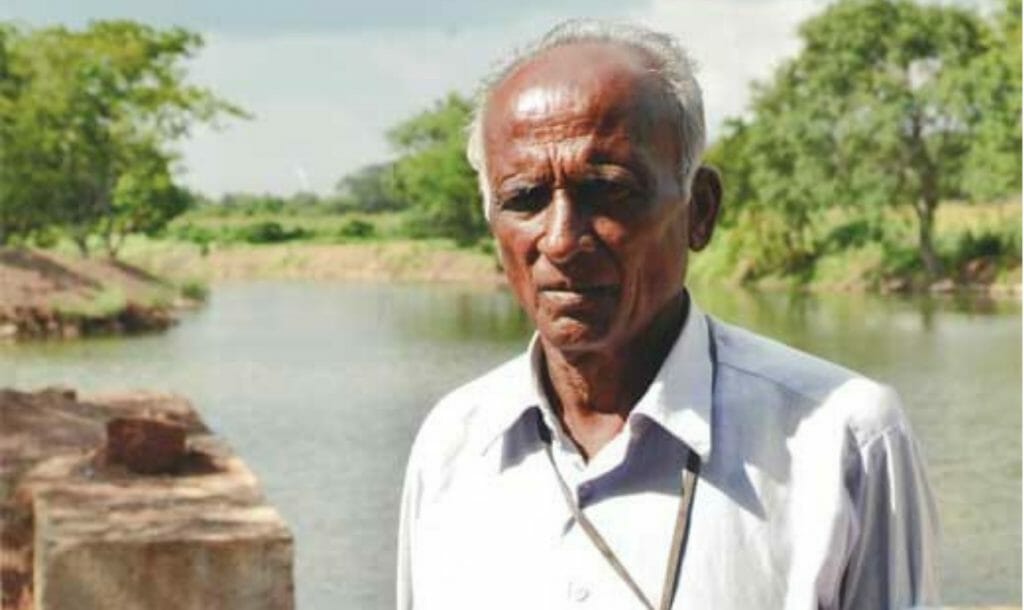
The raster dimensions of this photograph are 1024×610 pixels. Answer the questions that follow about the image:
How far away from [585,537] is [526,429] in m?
0.09

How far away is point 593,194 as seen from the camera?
1.03 meters

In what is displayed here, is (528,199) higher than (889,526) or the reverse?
higher

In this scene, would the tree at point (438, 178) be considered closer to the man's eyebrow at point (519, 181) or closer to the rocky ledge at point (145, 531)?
the rocky ledge at point (145, 531)

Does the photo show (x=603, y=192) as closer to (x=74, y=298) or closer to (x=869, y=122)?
(x=74, y=298)

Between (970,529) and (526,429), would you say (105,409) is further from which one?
(526,429)

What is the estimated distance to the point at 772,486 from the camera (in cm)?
101

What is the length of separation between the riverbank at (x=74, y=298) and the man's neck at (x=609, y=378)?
1672cm

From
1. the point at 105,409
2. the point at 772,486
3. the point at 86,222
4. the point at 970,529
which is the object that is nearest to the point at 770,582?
the point at 772,486

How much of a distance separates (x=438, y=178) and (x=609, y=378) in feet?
98.6

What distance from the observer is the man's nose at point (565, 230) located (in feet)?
3.35

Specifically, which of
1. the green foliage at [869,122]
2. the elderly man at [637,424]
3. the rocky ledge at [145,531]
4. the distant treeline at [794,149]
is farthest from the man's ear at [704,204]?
the green foliage at [869,122]

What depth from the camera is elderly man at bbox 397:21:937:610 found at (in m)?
1.00

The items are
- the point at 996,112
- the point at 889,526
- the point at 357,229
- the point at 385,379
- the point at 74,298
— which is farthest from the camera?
the point at 357,229

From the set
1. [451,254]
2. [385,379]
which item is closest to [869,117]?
[451,254]
